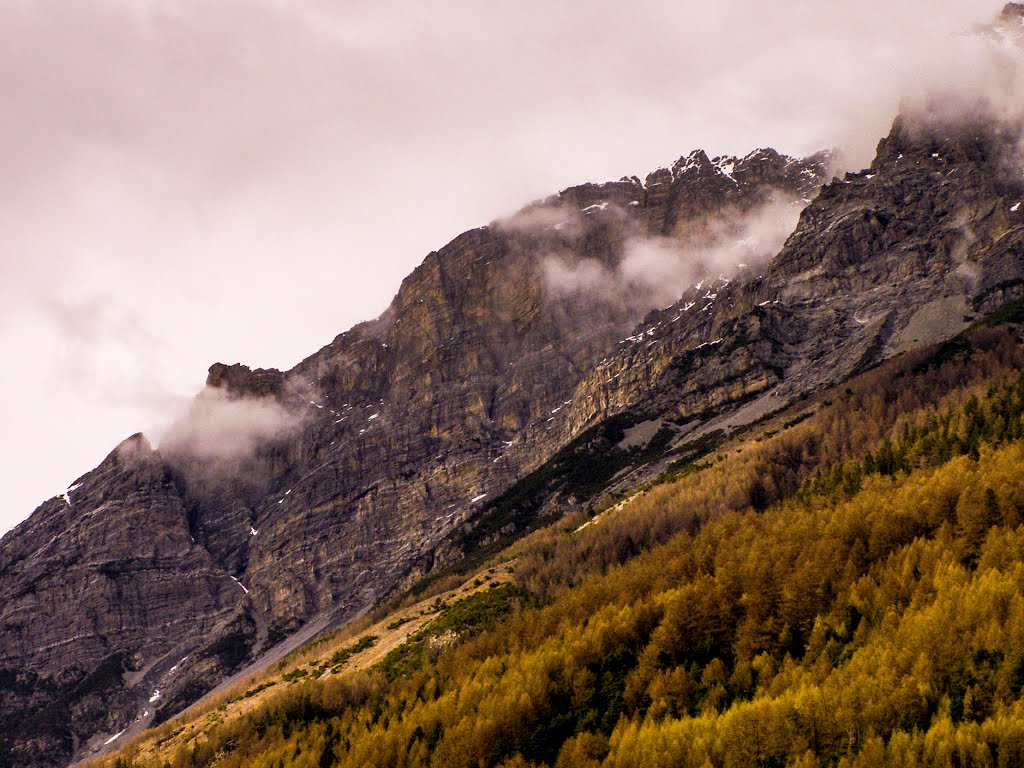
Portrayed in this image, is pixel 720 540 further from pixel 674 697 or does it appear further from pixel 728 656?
pixel 674 697

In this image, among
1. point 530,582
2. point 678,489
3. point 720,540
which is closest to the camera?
point 720,540

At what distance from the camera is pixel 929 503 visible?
94938 millimetres

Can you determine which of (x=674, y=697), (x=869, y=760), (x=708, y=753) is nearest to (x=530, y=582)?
(x=674, y=697)

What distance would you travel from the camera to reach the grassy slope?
6519 cm

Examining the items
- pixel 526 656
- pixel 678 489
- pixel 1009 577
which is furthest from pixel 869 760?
pixel 678 489

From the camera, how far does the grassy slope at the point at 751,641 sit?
65.2 meters

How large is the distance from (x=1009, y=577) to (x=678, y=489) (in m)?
89.8

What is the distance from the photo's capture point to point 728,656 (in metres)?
87.6

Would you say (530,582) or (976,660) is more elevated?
(530,582)

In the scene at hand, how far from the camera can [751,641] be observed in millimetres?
84500

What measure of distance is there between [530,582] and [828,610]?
63820 millimetres

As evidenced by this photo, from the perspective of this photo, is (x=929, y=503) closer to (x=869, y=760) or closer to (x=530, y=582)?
(x=869, y=760)

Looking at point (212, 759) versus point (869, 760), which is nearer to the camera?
point (869, 760)

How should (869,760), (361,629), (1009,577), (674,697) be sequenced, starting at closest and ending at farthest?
(869,760) → (1009,577) → (674,697) → (361,629)
